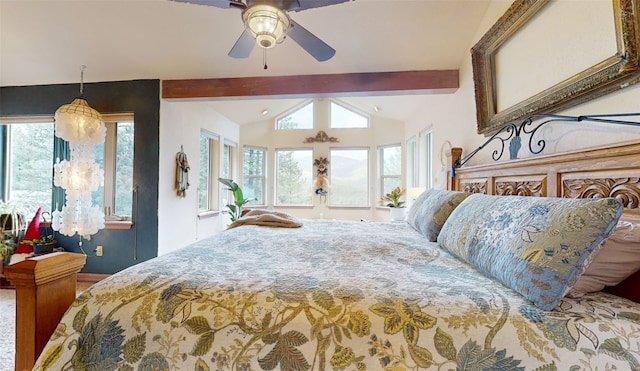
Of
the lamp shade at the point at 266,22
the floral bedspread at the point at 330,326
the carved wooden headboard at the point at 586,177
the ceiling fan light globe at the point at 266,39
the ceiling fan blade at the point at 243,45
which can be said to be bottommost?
the floral bedspread at the point at 330,326

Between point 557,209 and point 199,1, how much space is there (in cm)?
191

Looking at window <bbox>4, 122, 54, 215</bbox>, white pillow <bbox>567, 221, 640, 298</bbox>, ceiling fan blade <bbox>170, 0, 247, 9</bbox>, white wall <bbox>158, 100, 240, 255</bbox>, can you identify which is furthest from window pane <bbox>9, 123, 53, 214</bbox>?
white pillow <bbox>567, 221, 640, 298</bbox>

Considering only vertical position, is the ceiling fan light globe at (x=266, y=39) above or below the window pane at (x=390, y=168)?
above

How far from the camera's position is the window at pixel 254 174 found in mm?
5762

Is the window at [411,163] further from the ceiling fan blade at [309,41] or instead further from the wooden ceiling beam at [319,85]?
the ceiling fan blade at [309,41]

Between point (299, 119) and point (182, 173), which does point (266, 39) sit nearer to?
point (182, 173)

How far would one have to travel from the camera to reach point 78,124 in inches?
111

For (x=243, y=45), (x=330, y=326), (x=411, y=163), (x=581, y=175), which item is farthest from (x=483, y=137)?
(x=411, y=163)

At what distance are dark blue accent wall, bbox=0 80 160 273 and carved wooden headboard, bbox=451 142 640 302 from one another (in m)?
3.46

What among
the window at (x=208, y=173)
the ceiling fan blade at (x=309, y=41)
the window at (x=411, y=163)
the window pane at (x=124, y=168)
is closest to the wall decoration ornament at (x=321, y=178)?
the window at (x=411, y=163)

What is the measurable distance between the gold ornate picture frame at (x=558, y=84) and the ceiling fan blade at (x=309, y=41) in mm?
1190

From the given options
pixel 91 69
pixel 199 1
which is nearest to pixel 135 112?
pixel 91 69

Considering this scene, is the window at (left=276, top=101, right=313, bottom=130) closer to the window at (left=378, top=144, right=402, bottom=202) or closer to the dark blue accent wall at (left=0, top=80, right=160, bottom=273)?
the window at (left=378, top=144, right=402, bottom=202)

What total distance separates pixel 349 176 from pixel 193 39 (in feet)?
12.3
